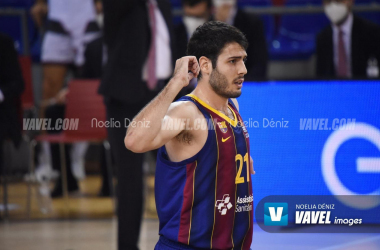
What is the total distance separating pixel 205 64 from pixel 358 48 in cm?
371

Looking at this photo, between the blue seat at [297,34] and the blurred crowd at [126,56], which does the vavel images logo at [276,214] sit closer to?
the blurred crowd at [126,56]

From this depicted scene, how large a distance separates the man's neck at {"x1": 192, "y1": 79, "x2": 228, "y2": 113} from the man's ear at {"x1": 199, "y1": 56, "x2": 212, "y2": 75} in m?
0.06

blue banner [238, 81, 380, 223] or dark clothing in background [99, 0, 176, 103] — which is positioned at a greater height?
dark clothing in background [99, 0, 176, 103]

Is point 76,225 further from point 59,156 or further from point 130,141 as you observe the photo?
point 130,141

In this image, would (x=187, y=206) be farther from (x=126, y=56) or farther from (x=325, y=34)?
(x=325, y=34)

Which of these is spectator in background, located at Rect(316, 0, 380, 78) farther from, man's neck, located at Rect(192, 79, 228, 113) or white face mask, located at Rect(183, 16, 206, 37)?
man's neck, located at Rect(192, 79, 228, 113)

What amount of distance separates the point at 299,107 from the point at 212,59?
93cm

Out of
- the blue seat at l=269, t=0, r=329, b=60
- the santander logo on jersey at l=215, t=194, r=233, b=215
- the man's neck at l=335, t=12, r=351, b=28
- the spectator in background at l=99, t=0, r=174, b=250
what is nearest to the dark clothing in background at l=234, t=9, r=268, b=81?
the man's neck at l=335, t=12, r=351, b=28

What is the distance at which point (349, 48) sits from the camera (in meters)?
6.11

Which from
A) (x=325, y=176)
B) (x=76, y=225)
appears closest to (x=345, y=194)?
(x=325, y=176)

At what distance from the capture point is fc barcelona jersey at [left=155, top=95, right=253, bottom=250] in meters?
2.70

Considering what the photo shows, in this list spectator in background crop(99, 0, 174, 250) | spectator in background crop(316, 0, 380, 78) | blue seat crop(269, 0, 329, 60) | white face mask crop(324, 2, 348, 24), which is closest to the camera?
spectator in background crop(99, 0, 174, 250)

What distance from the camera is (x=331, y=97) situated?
353cm

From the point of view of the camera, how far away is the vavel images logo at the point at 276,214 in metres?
3.18
